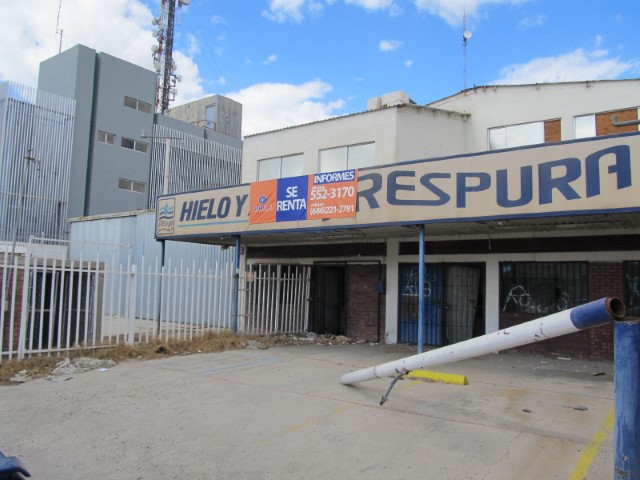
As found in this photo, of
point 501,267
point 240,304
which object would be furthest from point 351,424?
point 240,304

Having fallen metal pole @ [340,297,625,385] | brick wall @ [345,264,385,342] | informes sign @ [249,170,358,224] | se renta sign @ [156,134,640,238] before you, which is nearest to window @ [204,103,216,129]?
se renta sign @ [156,134,640,238]

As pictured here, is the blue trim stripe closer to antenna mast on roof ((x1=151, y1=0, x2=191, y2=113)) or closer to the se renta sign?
the se renta sign

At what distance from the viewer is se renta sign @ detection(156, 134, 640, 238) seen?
26.8 ft

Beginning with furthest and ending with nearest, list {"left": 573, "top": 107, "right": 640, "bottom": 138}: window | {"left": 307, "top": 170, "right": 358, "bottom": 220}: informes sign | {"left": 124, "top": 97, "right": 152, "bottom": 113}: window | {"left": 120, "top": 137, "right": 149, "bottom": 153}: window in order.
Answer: {"left": 124, "top": 97, "right": 152, "bottom": 113}: window → {"left": 120, "top": 137, "right": 149, "bottom": 153}: window → {"left": 573, "top": 107, "right": 640, "bottom": 138}: window → {"left": 307, "top": 170, "right": 358, "bottom": 220}: informes sign

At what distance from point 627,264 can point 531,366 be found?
302cm

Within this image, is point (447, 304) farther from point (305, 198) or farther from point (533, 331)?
point (533, 331)

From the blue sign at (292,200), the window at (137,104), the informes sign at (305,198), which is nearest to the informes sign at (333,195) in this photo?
the informes sign at (305,198)

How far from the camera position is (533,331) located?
4.12m

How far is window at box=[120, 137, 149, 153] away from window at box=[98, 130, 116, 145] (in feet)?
2.18

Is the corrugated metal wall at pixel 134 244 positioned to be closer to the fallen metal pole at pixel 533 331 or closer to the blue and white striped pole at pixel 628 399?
the fallen metal pole at pixel 533 331

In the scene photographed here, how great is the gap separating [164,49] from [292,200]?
41.4 m

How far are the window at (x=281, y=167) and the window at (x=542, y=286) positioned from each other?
25.7 ft

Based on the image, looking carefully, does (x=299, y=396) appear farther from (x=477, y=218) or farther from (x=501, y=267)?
(x=501, y=267)

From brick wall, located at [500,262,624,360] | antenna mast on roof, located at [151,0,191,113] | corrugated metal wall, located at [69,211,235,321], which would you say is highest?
antenna mast on roof, located at [151,0,191,113]
